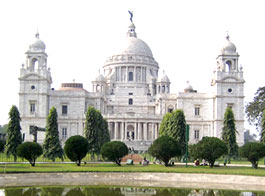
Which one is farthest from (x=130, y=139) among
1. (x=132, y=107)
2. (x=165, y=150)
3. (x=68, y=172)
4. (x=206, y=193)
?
(x=206, y=193)

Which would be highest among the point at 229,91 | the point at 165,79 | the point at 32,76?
the point at 165,79

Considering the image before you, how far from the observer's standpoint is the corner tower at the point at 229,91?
87312mm

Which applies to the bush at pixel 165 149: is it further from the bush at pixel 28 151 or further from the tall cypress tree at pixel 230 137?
the tall cypress tree at pixel 230 137

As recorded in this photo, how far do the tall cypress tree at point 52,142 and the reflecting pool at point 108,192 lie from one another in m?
20.4

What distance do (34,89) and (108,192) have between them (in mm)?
52620

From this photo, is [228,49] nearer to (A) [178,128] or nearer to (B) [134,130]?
(B) [134,130]

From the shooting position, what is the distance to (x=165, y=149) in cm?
5203

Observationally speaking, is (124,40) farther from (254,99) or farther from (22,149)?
(22,149)

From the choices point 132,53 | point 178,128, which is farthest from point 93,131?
point 132,53

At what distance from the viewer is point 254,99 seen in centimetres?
8025

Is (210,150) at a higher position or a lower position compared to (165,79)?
lower

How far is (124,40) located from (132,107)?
2289 cm

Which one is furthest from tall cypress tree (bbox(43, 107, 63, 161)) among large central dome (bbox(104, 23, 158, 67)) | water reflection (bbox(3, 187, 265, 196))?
large central dome (bbox(104, 23, 158, 67))

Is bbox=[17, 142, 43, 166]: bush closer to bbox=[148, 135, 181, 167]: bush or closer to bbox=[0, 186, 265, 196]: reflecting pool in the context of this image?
bbox=[0, 186, 265, 196]: reflecting pool
